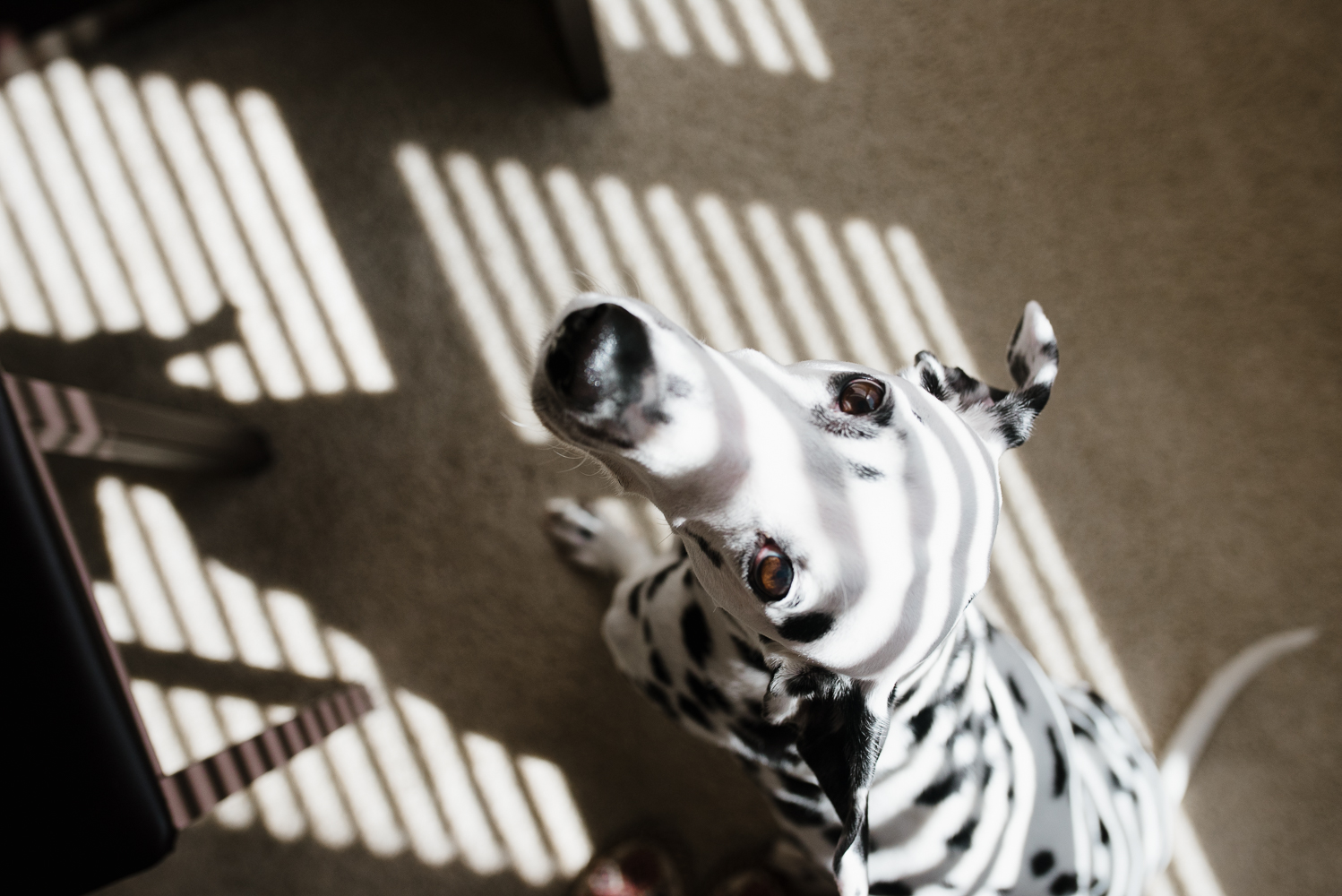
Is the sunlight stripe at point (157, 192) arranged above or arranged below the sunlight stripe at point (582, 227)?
above

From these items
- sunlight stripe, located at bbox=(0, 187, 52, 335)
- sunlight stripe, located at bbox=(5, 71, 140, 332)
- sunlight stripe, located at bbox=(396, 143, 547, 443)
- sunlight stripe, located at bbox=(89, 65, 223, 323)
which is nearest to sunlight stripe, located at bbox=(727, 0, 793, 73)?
sunlight stripe, located at bbox=(396, 143, 547, 443)

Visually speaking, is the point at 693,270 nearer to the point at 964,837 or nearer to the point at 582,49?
the point at 582,49

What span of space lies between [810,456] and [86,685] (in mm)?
1160

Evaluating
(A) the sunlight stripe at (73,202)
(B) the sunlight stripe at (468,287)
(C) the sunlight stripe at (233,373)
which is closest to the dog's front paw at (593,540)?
(B) the sunlight stripe at (468,287)

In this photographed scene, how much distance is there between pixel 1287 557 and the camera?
2131 mm

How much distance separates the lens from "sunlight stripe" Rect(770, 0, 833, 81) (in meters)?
2.33

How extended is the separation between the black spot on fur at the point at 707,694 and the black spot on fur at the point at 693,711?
0.03 metres

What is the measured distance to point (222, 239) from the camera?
2.24 metres

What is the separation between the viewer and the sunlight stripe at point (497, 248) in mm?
2205

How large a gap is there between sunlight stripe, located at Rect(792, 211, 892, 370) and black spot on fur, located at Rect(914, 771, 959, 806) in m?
1.21

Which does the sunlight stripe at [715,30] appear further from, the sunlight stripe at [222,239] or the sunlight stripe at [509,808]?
the sunlight stripe at [509,808]

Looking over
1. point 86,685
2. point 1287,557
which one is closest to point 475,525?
point 86,685

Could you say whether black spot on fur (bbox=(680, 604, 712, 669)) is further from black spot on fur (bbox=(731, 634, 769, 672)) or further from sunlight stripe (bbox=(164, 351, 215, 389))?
sunlight stripe (bbox=(164, 351, 215, 389))

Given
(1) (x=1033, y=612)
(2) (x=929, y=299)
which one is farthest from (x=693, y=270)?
(1) (x=1033, y=612)
